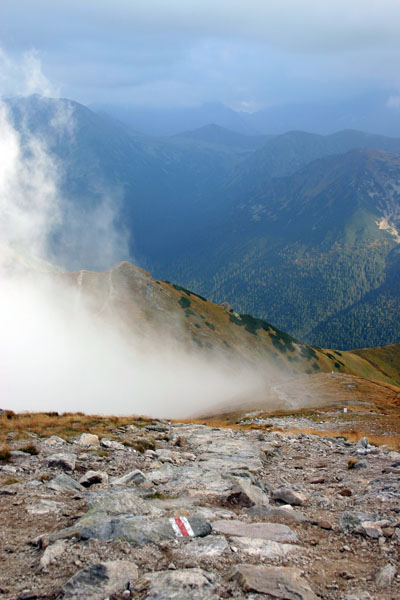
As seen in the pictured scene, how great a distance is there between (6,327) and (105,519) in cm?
16885

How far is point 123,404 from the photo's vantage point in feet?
385

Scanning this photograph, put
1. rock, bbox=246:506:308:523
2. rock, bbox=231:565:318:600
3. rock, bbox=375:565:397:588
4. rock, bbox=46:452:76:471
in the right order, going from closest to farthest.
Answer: rock, bbox=231:565:318:600, rock, bbox=375:565:397:588, rock, bbox=246:506:308:523, rock, bbox=46:452:76:471

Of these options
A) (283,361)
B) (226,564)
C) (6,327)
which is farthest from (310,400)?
(6,327)

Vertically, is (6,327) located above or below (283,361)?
above

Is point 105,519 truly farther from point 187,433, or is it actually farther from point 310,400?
point 310,400

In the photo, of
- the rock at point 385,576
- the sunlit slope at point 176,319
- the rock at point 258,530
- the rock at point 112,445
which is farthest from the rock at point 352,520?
the sunlit slope at point 176,319

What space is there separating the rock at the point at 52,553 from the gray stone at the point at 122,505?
2028mm

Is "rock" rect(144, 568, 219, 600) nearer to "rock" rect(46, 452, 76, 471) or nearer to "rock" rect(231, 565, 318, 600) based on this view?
"rock" rect(231, 565, 318, 600)

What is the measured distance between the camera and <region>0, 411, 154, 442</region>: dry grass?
78.2 feet

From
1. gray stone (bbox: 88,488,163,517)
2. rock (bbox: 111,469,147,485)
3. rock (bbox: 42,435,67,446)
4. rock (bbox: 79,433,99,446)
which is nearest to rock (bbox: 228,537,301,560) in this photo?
gray stone (bbox: 88,488,163,517)

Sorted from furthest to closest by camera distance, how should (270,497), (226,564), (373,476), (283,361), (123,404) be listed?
(283,361), (123,404), (373,476), (270,497), (226,564)

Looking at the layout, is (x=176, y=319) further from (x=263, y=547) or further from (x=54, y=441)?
(x=263, y=547)

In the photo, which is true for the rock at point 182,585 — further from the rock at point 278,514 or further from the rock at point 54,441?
the rock at point 54,441

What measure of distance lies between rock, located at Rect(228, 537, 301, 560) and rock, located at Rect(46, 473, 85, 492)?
6713 mm
